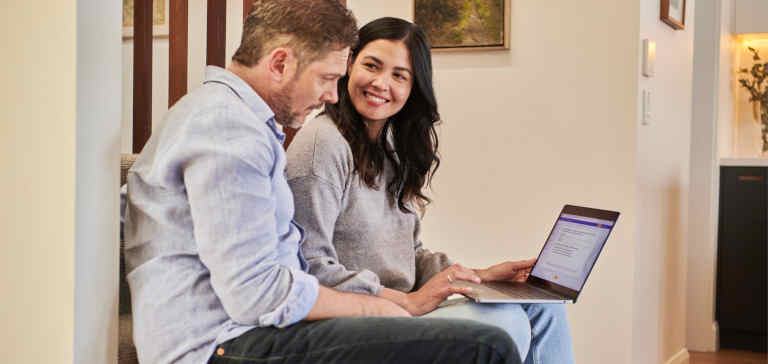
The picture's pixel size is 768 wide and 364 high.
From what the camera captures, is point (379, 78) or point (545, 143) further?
point (545, 143)

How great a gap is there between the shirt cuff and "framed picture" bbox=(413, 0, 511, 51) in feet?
5.54

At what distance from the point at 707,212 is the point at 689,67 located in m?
0.70

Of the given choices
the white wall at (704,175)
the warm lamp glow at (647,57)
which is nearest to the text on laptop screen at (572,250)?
the warm lamp glow at (647,57)

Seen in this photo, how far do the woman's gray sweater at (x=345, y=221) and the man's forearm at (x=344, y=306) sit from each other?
0.15 m

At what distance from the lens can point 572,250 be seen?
1631 mm

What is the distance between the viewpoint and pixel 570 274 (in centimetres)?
158

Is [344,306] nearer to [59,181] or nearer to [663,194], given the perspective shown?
[59,181]

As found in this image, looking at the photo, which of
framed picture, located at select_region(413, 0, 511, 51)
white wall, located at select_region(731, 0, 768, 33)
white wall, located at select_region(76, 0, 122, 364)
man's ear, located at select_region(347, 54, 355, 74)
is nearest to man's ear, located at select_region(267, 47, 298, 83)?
white wall, located at select_region(76, 0, 122, 364)

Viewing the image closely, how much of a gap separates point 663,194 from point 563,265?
4.69ft

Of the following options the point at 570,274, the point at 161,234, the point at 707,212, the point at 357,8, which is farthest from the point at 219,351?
the point at 707,212

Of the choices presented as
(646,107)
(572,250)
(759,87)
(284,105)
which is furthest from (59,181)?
(759,87)

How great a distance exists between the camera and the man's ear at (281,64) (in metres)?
1.29

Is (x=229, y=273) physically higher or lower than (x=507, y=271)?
higher

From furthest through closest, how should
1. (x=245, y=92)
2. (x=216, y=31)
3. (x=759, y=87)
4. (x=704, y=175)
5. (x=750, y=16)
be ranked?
(x=759, y=87) < (x=750, y=16) < (x=704, y=175) < (x=216, y=31) < (x=245, y=92)
